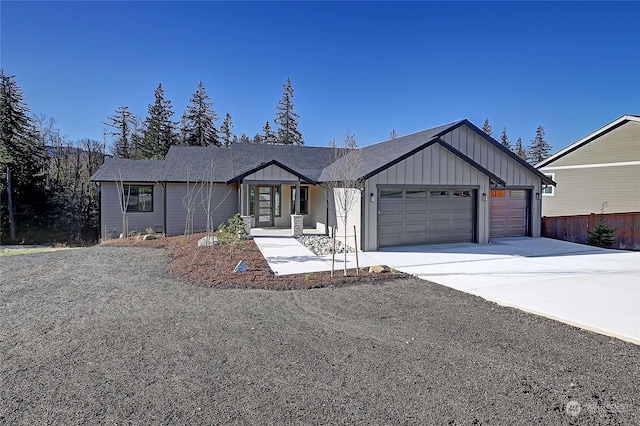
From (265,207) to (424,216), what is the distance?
26.0 feet

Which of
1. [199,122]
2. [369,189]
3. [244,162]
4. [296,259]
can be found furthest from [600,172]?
[199,122]

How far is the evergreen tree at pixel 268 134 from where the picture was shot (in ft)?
137

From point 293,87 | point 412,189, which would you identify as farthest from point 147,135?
point 412,189

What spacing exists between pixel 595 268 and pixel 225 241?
10905 millimetres

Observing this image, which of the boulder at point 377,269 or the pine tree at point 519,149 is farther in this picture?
the pine tree at point 519,149

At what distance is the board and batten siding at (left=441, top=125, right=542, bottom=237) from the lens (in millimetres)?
15344

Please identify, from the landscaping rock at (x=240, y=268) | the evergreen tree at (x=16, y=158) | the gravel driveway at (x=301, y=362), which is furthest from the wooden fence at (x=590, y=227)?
the evergreen tree at (x=16, y=158)

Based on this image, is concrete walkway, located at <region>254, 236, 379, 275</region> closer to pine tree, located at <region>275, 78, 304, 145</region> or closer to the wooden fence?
the wooden fence

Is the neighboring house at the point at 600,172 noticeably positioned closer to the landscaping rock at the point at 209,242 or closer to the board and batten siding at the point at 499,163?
the board and batten siding at the point at 499,163

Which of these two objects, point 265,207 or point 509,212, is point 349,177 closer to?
point 265,207

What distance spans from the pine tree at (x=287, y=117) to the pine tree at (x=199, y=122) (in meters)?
7.28

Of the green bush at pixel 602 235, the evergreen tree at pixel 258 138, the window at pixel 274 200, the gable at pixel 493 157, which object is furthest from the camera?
the evergreen tree at pixel 258 138

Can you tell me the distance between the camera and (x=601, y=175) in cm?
1897

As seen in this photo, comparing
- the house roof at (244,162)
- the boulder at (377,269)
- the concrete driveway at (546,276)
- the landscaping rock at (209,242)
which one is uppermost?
the house roof at (244,162)
